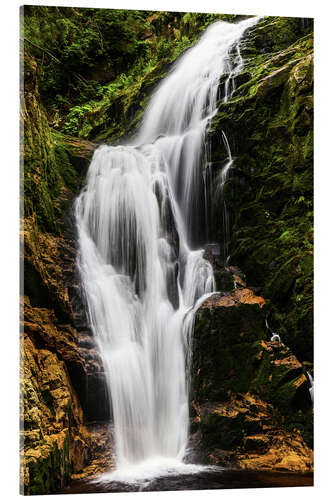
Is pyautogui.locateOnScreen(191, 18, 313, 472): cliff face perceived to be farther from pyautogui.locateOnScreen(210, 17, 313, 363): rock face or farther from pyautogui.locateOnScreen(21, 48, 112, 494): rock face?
pyautogui.locateOnScreen(21, 48, 112, 494): rock face

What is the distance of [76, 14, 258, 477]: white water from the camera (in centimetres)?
563

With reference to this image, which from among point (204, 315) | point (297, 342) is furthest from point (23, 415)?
point (297, 342)

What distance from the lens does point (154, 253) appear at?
6062 mm

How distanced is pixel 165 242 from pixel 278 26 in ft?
8.49

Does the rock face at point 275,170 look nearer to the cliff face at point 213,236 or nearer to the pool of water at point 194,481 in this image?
the cliff face at point 213,236

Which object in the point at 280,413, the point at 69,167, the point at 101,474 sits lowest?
the point at 101,474

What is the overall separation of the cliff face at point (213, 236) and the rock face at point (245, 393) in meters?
0.01

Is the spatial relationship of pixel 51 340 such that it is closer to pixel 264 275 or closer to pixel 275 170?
pixel 264 275

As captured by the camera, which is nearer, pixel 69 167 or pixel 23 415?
pixel 23 415

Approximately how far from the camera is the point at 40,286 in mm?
5344

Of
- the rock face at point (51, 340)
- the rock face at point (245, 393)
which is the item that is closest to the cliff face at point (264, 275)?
the rock face at point (245, 393)

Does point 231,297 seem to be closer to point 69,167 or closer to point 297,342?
point 297,342

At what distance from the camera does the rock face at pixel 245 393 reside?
573cm

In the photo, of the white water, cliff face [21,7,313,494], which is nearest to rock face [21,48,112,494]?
cliff face [21,7,313,494]
